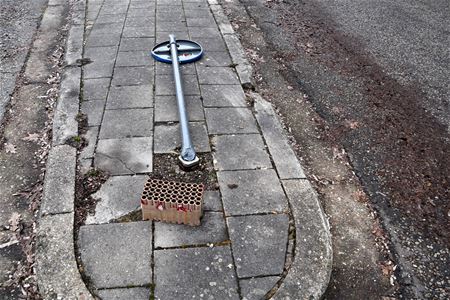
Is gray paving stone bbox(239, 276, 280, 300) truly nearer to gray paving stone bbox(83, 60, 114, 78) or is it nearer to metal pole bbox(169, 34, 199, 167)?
metal pole bbox(169, 34, 199, 167)

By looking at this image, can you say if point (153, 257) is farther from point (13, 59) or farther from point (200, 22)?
point (200, 22)

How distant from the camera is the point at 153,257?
9.45 ft

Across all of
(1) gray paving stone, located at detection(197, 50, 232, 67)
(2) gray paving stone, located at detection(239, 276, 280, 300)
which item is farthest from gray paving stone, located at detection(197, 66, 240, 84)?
(2) gray paving stone, located at detection(239, 276, 280, 300)

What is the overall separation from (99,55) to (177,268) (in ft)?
12.2

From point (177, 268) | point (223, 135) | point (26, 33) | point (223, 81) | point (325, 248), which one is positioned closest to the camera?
point (177, 268)

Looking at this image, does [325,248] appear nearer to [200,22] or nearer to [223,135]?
[223,135]

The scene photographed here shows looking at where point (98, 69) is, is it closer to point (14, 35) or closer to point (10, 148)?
point (10, 148)

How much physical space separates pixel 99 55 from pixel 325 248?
13.4ft

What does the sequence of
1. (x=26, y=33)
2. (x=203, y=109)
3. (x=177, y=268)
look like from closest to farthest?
(x=177, y=268) < (x=203, y=109) < (x=26, y=33)

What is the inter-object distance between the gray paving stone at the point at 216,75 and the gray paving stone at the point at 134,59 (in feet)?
2.43

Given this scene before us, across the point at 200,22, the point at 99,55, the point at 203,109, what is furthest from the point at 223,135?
the point at 200,22

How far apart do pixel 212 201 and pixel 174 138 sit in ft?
3.16

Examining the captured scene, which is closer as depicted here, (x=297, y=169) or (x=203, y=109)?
(x=297, y=169)

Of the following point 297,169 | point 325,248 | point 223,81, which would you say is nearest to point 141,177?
point 297,169
